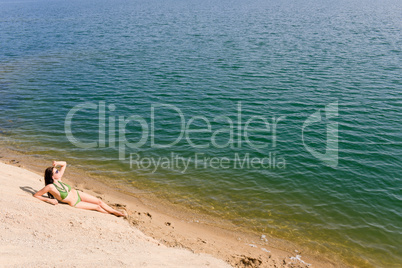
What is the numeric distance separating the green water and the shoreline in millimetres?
635

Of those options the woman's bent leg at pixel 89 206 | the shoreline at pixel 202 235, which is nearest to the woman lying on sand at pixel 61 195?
the woman's bent leg at pixel 89 206

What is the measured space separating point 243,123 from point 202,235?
1163 cm

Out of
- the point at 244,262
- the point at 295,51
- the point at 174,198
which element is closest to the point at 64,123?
the point at 174,198

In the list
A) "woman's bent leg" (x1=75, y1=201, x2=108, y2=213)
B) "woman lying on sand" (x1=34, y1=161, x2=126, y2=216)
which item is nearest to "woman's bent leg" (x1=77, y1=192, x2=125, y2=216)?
"woman lying on sand" (x1=34, y1=161, x2=126, y2=216)

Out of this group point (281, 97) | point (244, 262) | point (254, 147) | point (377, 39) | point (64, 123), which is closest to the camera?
point (244, 262)

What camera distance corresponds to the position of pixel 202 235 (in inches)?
552

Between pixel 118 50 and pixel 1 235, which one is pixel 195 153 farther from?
pixel 118 50

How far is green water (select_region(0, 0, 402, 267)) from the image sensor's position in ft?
52.4

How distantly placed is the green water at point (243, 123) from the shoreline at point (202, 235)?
0.63m

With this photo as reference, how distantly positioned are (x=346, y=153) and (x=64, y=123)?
1955 centimetres

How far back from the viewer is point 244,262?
1209 centimetres

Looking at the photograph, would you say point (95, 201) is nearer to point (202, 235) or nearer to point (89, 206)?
point (89, 206)

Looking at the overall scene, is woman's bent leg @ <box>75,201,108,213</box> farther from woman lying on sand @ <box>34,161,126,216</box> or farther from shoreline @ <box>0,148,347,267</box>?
shoreline @ <box>0,148,347,267</box>

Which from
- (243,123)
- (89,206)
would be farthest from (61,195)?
(243,123)
